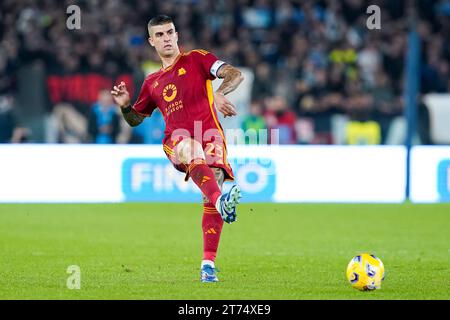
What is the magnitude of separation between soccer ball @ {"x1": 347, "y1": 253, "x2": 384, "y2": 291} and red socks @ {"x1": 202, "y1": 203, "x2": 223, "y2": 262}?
111cm

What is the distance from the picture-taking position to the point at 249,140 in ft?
63.2

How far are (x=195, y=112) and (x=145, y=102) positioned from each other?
0.65 m

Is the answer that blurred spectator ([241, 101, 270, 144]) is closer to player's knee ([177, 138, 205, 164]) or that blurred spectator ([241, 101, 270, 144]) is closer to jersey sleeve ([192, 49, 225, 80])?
jersey sleeve ([192, 49, 225, 80])

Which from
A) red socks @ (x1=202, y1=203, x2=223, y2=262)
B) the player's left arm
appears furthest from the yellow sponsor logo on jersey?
red socks @ (x1=202, y1=203, x2=223, y2=262)

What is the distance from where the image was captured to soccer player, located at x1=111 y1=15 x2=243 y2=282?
8.84 m

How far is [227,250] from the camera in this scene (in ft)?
38.5

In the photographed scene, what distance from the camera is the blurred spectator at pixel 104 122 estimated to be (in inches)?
768

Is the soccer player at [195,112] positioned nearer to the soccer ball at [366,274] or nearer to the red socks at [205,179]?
the red socks at [205,179]

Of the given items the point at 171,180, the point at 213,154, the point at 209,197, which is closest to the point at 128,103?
the point at 213,154

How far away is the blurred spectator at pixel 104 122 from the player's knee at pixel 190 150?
10.6m

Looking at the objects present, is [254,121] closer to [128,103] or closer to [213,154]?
[128,103]

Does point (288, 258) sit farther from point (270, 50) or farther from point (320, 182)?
point (270, 50)

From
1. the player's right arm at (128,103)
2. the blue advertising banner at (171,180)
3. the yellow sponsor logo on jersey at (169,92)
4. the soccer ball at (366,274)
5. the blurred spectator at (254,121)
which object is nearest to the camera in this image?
the soccer ball at (366,274)

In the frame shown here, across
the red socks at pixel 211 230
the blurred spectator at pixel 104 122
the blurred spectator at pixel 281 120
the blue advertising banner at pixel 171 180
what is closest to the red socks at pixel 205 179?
the red socks at pixel 211 230
